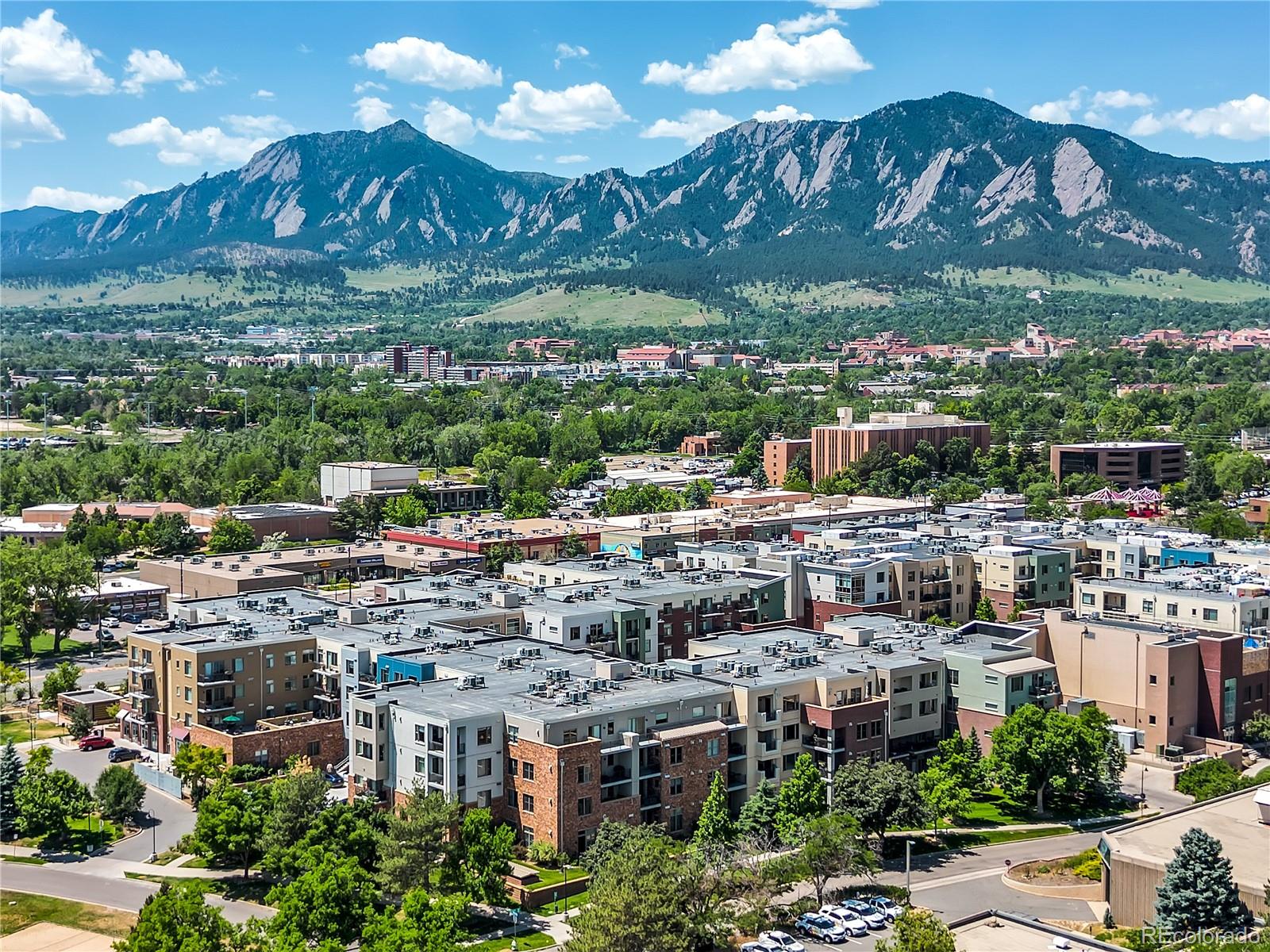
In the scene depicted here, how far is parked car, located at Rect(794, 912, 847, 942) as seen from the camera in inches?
949

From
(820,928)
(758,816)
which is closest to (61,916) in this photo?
(758,816)

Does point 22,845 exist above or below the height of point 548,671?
below

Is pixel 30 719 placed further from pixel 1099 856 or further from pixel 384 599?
pixel 1099 856

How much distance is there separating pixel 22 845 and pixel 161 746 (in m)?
5.76

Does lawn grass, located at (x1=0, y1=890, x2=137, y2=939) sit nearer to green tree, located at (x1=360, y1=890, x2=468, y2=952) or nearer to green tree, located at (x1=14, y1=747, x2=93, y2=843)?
green tree, located at (x1=14, y1=747, x2=93, y2=843)

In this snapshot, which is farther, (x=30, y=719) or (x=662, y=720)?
(x=30, y=719)

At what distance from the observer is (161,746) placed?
34.6 meters

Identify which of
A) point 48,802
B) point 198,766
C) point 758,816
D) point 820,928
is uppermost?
point 198,766

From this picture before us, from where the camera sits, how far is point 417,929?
21391mm

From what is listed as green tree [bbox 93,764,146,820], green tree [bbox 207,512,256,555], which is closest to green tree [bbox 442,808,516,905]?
green tree [bbox 93,764,146,820]

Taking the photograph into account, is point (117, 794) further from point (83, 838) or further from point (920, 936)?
point (920, 936)

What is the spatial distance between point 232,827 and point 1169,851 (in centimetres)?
1695

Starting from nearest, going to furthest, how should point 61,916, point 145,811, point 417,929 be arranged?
point 417,929
point 61,916
point 145,811

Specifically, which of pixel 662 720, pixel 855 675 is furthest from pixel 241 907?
pixel 855 675
